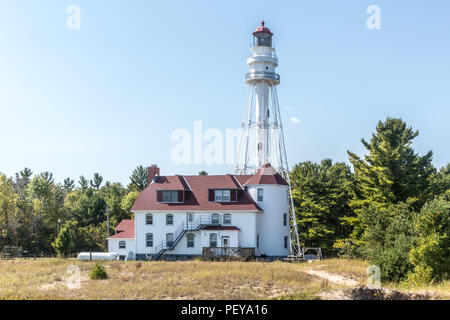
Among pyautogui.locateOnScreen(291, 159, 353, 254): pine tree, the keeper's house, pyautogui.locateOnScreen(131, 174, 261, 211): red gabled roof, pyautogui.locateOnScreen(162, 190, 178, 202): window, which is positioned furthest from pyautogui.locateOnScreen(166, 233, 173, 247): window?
pyautogui.locateOnScreen(291, 159, 353, 254): pine tree

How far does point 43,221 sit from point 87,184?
58377 millimetres

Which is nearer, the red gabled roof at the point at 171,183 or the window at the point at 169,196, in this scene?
the window at the point at 169,196

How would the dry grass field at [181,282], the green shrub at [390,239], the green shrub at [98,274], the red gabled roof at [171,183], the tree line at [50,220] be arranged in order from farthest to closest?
the tree line at [50,220] < the red gabled roof at [171,183] < the green shrub at [98,274] < the green shrub at [390,239] < the dry grass field at [181,282]

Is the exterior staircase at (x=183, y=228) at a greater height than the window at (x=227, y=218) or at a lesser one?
lesser

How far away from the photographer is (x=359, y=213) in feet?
182

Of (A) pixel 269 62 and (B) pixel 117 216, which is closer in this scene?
(A) pixel 269 62

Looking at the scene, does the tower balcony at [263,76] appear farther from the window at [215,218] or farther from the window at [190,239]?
the window at [190,239]

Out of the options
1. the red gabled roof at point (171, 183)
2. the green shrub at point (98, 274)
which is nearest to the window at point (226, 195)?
the red gabled roof at point (171, 183)

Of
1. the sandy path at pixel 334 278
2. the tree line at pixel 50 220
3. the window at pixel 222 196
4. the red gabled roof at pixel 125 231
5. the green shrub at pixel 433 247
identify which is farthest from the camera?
the tree line at pixel 50 220

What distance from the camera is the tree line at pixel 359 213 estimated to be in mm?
37625

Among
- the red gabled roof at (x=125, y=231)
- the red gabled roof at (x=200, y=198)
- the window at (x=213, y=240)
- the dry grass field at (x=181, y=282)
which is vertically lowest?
the dry grass field at (x=181, y=282)
